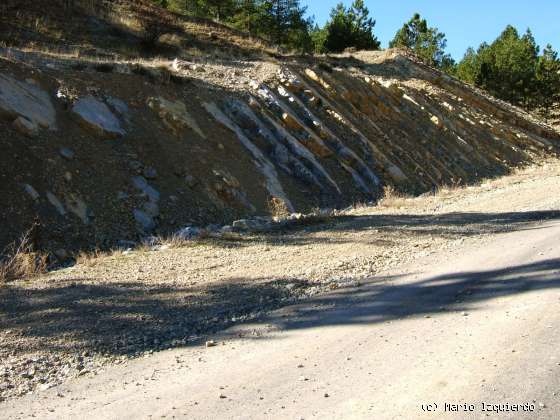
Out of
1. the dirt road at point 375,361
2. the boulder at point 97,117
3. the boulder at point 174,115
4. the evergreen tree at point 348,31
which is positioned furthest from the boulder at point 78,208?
the evergreen tree at point 348,31

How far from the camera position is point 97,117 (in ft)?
40.0

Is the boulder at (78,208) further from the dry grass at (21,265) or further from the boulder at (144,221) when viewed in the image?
the dry grass at (21,265)

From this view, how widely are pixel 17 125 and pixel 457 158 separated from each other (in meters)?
16.8

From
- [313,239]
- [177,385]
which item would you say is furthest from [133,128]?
[177,385]

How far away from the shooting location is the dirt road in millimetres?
3621

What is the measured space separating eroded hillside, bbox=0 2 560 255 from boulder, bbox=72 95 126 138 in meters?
Answer: 0.04

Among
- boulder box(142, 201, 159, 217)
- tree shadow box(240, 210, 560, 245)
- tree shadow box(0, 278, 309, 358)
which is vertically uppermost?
boulder box(142, 201, 159, 217)

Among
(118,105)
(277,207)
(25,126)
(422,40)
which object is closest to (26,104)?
(25,126)

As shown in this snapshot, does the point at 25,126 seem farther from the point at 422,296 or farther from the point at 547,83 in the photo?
the point at 547,83

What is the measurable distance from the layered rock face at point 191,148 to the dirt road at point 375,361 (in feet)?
17.6

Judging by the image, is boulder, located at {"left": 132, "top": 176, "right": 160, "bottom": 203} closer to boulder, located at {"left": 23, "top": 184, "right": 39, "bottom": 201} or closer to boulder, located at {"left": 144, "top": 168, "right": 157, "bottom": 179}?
boulder, located at {"left": 144, "top": 168, "right": 157, "bottom": 179}

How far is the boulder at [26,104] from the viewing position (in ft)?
35.6

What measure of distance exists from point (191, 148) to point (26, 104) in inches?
139

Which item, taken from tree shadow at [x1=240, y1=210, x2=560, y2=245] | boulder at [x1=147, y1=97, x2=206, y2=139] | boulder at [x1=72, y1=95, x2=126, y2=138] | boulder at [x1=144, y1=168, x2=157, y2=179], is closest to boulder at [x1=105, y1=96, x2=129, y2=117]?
boulder at [x1=72, y1=95, x2=126, y2=138]
